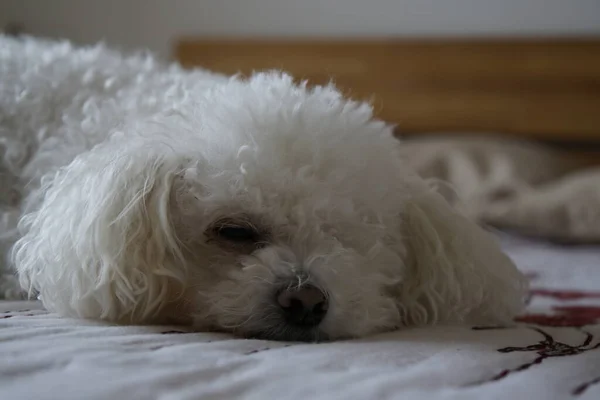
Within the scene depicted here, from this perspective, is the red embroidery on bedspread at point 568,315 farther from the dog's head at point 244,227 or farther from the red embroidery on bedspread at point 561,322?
the dog's head at point 244,227

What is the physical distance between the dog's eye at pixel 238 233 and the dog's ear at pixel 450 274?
11.4 inches

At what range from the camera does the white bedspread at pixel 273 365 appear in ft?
2.30

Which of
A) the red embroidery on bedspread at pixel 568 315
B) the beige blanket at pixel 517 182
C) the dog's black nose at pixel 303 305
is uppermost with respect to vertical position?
the beige blanket at pixel 517 182

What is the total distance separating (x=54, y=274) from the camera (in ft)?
3.28

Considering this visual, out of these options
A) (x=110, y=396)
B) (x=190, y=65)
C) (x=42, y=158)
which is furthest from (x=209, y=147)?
(x=190, y=65)

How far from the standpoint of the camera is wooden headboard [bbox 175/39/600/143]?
317 cm

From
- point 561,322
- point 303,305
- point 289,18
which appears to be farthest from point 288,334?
point 289,18

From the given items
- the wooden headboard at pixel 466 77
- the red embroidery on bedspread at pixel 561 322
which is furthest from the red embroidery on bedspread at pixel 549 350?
the wooden headboard at pixel 466 77

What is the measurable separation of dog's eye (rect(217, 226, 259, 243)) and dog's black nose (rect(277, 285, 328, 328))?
0.12 metres

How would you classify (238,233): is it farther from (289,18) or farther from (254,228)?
(289,18)

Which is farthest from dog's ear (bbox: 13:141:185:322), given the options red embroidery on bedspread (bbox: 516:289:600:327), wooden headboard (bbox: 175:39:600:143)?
wooden headboard (bbox: 175:39:600:143)

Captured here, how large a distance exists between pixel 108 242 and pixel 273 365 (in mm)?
333

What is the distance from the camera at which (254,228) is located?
1088 mm

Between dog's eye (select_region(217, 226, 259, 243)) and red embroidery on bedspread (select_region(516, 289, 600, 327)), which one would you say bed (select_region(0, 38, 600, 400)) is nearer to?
red embroidery on bedspread (select_region(516, 289, 600, 327))
